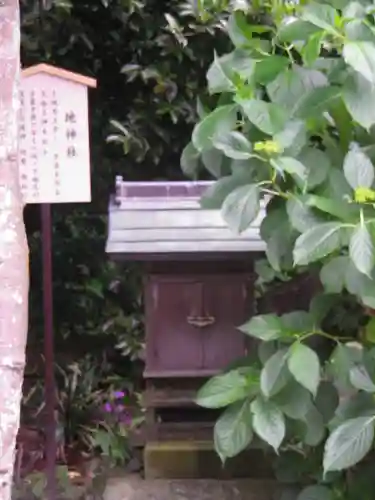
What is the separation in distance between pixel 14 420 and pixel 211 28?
7.88 ft

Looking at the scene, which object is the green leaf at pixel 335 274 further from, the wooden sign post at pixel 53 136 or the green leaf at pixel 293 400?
the wooden sign post at pixel 53 136

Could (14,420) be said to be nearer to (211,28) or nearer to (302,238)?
(302,238)

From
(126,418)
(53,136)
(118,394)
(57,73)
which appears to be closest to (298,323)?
(53,136)

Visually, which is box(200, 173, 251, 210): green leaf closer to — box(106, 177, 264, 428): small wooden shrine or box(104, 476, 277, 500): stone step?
box(106, 177, 264, 428): small wooden shrine

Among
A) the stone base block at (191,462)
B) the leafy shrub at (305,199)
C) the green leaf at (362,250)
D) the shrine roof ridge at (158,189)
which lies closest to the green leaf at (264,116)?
the leafy shrub at (305,199)

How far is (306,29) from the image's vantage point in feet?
Result: 6.13

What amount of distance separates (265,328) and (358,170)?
493mm

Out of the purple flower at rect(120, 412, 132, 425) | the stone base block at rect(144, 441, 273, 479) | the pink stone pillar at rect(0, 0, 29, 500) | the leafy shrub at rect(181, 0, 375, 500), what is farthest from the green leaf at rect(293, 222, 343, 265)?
the purple flower at rect(120, 412, 132, 425)

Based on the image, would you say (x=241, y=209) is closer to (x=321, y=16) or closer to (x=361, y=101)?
(x=361, y=101)

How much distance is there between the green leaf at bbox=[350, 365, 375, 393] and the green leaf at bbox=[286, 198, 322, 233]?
1.33ft

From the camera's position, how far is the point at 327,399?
6.87ft

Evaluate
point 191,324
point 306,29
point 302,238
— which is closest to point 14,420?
point 302,238

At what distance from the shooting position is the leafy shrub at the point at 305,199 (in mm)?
Result: 1788

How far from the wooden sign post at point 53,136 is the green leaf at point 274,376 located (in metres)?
0.92
